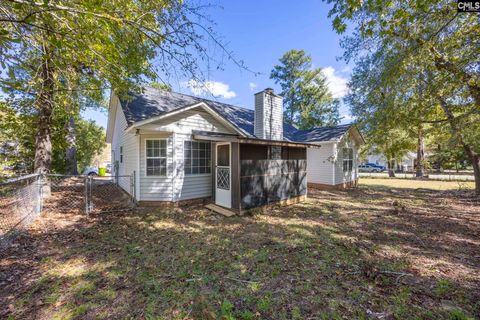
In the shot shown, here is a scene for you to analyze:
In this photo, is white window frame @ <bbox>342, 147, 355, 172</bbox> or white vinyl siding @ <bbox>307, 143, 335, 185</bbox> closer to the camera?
white vinyl siding @ <bbox>307, 143, 335, 185</bbox>

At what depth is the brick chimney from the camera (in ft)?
28.7

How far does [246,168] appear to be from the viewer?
22.4 ft

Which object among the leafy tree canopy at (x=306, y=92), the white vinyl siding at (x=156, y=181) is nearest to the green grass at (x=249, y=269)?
the white vinyl siding at (x=156, y=181)

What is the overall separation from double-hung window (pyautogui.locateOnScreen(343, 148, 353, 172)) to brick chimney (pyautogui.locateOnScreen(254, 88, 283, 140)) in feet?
21.1

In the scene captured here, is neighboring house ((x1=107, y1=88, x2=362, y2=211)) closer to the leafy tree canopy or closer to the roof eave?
the roof eave

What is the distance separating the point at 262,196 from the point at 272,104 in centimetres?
416

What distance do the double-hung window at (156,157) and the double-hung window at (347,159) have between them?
1094cm

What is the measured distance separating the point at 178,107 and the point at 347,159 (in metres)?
11.2

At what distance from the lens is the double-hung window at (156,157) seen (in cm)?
753

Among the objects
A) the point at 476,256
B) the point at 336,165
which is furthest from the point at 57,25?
the point at 336,165

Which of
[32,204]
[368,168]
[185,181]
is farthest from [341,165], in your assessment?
[368,168]

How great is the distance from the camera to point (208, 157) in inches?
334

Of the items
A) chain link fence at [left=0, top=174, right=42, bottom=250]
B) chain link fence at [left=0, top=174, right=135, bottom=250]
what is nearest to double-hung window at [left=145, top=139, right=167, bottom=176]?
chain link fence at [left=0, top=174, right=135, bottom=250]

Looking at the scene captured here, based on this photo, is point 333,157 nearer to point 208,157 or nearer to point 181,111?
point 208,157
